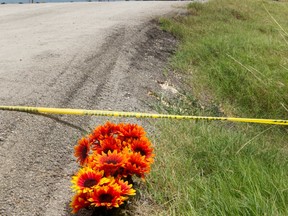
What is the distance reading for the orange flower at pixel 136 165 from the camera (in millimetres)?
2328

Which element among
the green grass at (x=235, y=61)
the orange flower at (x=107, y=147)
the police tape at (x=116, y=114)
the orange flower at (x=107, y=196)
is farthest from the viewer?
the green grass at (x=235, y=61)

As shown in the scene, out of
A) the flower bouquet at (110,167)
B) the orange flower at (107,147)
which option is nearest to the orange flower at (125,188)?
the flower bouquet at (110,167)

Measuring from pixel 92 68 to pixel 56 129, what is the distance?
169 centimetres

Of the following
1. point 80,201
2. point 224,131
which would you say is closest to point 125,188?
point 80,201

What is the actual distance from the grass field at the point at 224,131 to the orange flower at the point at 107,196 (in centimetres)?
38

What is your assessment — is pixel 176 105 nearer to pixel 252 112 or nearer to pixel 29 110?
pixel 252 112

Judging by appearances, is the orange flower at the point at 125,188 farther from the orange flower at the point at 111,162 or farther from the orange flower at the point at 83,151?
the orange flower at the point at 83,151

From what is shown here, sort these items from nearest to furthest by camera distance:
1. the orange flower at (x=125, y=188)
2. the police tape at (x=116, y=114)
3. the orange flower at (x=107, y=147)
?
the orange flower at (x=125, y=188) < the orange flower at (x=107, y=147) < the police tape at (x=116, y=114)

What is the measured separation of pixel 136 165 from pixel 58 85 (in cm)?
199

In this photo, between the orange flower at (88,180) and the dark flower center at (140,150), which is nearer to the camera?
the orange flower at (88,180)

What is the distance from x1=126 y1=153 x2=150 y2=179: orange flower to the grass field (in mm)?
262

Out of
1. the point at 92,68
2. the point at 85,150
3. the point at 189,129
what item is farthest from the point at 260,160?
the point at 92,68

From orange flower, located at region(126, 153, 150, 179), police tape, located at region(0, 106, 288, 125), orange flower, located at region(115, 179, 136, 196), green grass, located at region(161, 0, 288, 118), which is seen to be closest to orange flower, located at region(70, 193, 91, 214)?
orange flower, located at region(115, 179, 136, 196)

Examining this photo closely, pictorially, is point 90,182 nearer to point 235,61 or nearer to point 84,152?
point 84,152
